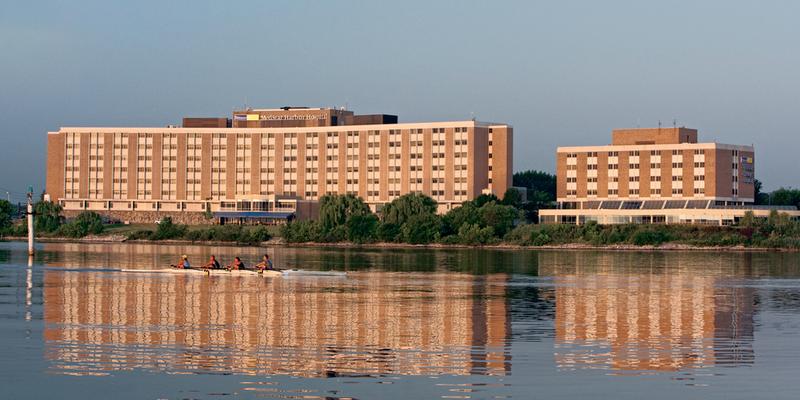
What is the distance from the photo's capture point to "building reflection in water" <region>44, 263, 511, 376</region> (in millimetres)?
39688

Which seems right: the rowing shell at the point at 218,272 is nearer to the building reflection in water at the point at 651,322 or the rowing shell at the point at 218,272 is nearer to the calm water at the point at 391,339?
the calm water at the point at 391,339

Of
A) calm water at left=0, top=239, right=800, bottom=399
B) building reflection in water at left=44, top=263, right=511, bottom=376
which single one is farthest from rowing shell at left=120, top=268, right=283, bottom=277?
building reflection in water at left=44, top=263, right=511, bottom=376

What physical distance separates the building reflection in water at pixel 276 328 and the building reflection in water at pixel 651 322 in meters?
2.92

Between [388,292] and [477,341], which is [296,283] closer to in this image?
[388,292]

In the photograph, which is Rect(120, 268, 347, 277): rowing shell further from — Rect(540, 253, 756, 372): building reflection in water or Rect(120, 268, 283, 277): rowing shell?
Rect(540, 253, 756, 372): building reflection in water

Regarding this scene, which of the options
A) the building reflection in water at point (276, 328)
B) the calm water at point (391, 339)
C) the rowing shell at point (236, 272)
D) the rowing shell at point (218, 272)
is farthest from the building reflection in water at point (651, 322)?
the rowing shell at point (218, 272)

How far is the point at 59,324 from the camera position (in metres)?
51.2

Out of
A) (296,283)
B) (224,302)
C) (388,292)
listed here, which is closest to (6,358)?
(224,302)

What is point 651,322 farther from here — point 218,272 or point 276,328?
point 218,272

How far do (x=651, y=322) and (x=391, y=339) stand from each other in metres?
14.0

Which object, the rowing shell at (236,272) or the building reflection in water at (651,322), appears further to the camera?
the rowing shell at (236,272)

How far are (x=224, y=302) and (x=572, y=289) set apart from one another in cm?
2538

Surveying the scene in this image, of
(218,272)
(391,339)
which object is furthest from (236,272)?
(391,339)

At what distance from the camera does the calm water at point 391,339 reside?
117 feet
